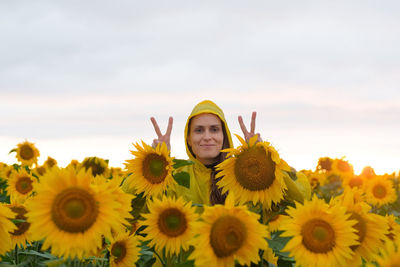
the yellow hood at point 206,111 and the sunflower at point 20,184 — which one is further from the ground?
the yellow hood at point 206,111

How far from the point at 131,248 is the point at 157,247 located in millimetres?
463

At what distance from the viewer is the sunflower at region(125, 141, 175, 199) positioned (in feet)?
13.6

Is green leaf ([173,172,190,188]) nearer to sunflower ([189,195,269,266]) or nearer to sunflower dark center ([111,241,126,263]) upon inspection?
sunflower dark center ([111,241,126,263])

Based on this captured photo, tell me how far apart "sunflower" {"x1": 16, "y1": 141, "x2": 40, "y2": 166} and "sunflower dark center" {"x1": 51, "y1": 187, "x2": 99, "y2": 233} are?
35.8 ft

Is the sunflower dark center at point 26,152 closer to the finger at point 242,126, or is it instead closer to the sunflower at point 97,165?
the sunflower at point 97,165

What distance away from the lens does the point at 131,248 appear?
4.02m

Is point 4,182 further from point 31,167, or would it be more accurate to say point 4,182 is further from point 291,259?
point 291,259

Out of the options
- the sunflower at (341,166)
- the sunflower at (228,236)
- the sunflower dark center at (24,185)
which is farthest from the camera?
the sunflower at (341,166)

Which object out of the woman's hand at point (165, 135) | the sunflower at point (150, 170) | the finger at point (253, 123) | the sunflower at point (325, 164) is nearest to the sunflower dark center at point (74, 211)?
the sunflower at point (150, 170)

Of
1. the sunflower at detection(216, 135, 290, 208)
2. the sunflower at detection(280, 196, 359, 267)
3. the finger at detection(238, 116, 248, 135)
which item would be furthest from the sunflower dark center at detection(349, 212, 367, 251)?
the finger at detection(238, 116, 248, 135)

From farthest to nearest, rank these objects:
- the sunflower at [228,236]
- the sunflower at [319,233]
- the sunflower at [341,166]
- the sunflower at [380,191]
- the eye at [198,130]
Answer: the sunflower at [341,166] < the sunflower at [380,191] < the eye at [198,130] < the sunflower at [319,233] < the sunflower at [228,236]

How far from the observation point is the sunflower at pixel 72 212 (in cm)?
260

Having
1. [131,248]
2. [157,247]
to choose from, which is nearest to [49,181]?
A: [157,247]

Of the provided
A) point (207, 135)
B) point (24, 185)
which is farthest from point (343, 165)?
point (24, 185)
